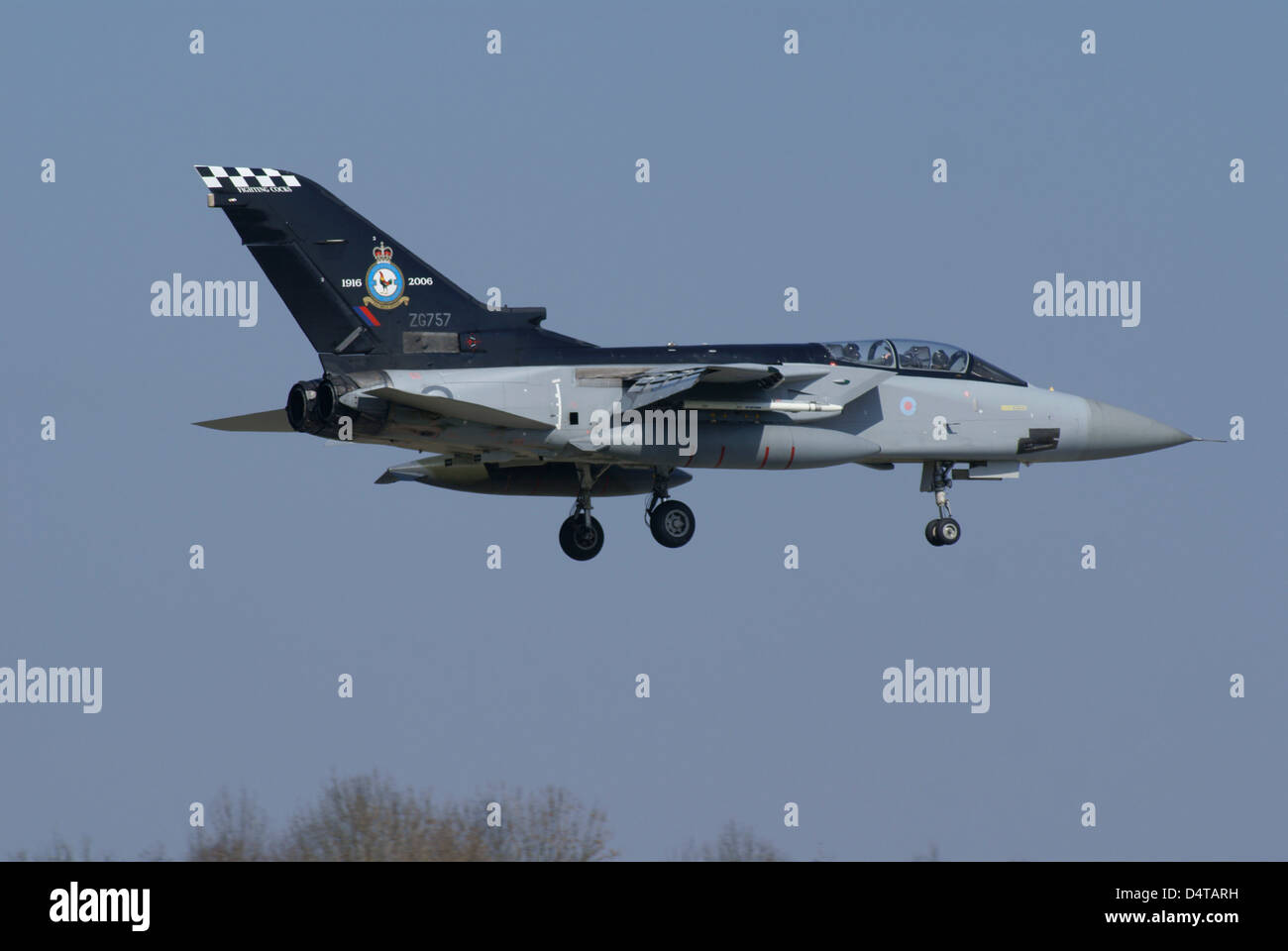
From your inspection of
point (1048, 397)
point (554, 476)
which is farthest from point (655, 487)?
point (1048, 397)

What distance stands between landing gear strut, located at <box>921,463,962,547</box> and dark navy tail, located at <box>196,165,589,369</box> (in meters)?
6.50

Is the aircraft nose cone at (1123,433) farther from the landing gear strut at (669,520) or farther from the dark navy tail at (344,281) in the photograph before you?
the dark navy tail at (344,281)

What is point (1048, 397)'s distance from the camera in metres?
27.8

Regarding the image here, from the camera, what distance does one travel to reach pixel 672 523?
87.8 ft

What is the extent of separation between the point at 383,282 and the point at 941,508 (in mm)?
8964

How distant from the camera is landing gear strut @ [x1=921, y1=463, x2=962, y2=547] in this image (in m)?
27.5

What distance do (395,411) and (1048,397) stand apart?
33.4 feet

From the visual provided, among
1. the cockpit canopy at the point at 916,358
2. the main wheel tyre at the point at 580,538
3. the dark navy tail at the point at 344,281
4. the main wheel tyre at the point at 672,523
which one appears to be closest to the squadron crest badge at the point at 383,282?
the dark navy tail at the point at 344,281

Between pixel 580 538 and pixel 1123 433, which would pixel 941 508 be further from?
pixel 580 538

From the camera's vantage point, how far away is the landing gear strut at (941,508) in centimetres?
2752
